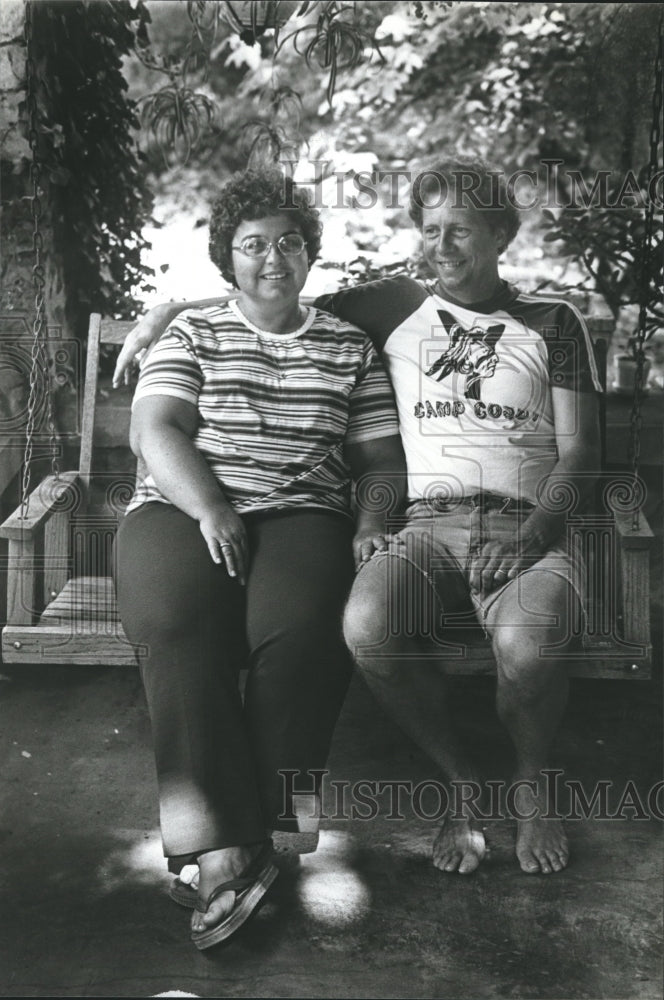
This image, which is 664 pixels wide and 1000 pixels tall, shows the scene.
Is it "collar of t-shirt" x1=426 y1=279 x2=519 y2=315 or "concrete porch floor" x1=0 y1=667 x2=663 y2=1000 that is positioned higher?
"collar of t-shirt" x1=426 y1=279 x2=519 y2=315

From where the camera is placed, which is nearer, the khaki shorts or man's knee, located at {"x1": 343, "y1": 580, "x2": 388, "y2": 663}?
man's knee, located at {"x1": 343, "y1": 580, "x2": 388, "y2": 663}

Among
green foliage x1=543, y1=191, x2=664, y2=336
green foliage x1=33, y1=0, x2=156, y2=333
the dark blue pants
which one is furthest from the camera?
green foliage x1=543, y1=191, x2=664, y2=336

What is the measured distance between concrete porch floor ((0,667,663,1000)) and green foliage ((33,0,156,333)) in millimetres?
1307

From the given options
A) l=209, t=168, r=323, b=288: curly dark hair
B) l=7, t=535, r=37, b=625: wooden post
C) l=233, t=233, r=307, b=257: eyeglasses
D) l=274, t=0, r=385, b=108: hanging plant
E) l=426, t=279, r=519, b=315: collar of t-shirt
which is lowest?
l=7, t=535, r=37, b=625: wooden post

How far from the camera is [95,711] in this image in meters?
3.20

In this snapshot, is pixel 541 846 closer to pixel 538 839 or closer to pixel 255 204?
pixel 538 839

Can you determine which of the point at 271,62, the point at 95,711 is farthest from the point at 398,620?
the point at 271,62

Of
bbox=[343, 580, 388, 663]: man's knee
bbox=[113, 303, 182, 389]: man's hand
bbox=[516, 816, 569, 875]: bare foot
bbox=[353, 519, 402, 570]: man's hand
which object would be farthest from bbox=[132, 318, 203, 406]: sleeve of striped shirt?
bbox=[516, 816, 569, 875]: bare foot

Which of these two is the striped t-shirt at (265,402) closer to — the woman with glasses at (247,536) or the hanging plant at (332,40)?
the woman with glasses at (247,536)

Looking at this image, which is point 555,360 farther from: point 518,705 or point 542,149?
point 542,149

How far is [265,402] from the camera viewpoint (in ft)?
9.12

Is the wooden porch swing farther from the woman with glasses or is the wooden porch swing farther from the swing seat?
the woman with glasses

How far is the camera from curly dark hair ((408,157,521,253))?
287 cm

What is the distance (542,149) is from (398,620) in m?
2.36
